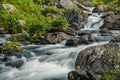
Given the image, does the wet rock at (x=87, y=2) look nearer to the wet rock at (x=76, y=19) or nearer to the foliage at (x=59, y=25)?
the wet rock at (x=76, y=19)

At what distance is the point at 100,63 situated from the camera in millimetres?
10430

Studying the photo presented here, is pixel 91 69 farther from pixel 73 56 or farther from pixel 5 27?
pixel 5 27

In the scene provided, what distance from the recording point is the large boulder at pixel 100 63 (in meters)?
9.90

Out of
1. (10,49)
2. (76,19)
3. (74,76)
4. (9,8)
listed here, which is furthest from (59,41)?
(9,8)

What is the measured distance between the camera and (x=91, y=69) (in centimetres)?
1050

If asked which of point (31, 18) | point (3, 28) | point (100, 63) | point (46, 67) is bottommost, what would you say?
point (31, 18)

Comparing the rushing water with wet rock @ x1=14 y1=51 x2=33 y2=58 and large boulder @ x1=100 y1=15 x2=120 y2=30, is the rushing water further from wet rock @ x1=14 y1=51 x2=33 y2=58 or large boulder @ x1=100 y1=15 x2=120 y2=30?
large boulder @ x1=100 y1=15 x2=120 y2=30

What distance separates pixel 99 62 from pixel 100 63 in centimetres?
5

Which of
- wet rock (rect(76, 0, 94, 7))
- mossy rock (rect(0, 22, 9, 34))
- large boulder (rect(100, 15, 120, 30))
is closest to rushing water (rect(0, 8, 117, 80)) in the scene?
mossy rock (rect(0, 22, 9, 34))

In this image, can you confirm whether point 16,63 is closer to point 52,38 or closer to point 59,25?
point 52,38

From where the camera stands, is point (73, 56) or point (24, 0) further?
point (24, 0)

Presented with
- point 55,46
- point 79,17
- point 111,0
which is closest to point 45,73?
point 55,46

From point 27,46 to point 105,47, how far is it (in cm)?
920

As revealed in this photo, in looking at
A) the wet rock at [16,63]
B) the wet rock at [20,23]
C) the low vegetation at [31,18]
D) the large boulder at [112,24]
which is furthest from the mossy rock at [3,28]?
the wet rock at [16,63]
